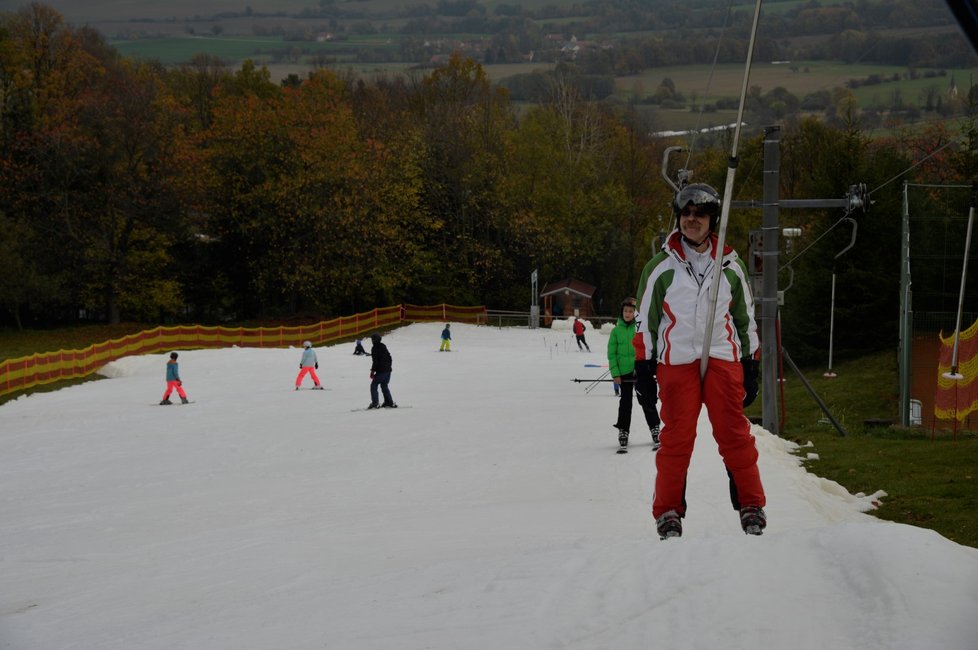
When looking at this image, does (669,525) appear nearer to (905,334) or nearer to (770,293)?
(770,293)

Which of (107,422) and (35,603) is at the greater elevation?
(35,603)

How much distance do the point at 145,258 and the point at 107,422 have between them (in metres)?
39.6

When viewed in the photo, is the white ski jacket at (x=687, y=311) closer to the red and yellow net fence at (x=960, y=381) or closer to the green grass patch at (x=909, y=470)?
the green grass patch at (x=909, y=470)

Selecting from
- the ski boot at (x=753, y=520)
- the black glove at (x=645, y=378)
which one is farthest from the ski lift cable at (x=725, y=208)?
the ski boot at (x=753, y=520)

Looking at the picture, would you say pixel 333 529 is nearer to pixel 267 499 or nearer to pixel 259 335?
pixel 267 499

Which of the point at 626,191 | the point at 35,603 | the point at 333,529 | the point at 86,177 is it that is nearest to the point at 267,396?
the point at 333,529

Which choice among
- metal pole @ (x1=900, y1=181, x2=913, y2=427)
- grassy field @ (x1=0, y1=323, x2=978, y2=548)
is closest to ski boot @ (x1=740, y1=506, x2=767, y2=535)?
grassy field @ (x1=0, y1=323, x2=978, y2=548)

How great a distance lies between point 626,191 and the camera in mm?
91625

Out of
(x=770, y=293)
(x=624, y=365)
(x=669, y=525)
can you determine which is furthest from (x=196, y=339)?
(x=669, y=525)

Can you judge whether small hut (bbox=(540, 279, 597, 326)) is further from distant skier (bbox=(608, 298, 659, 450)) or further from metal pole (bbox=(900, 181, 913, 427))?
distant skier (bbox=(608, 298, 659, 450))

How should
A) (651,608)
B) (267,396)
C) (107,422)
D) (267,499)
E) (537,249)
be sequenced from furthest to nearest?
(537,249) < (267,396) < (107,422) < (267,499) < (651,608)

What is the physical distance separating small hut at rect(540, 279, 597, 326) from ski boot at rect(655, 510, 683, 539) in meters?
64.6

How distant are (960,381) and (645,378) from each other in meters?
17.3

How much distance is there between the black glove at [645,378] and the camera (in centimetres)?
847
